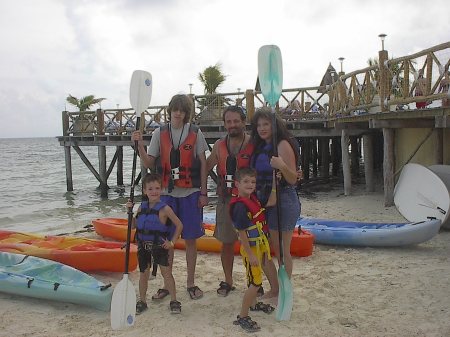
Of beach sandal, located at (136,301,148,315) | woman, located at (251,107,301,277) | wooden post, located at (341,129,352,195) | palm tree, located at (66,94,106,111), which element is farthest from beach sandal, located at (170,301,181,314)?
palm tree, located at (66,94,106,111)

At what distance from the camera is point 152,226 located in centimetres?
355

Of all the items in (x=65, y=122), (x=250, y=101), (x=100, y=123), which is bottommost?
(x=100, y=123)

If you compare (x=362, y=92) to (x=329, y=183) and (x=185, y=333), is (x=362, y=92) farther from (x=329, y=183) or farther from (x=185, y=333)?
(x=185, y=333)

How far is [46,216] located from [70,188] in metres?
5.01

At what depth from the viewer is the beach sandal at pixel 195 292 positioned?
3.97m

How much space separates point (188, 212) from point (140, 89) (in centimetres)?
128

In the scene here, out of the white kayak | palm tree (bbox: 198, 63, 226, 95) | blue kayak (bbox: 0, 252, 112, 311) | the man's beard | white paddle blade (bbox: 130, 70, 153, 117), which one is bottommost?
blue kayak (bbox: 0, 252, 112, 311)

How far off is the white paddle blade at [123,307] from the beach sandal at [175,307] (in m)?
0.33

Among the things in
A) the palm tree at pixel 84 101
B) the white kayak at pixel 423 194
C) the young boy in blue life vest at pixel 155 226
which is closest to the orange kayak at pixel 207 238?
the young boy in blue life vest at pixel 155 226

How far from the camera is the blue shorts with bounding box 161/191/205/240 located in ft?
12.4

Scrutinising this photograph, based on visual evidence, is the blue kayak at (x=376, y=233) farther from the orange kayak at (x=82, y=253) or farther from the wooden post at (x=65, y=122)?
the wooden post at (x=65, y=122)

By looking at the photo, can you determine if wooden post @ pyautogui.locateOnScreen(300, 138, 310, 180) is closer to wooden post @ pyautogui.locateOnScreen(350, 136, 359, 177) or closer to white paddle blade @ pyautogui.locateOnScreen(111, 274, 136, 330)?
wooden post @ pyautogui.locateOnScreen(350, 136, 359, 177)

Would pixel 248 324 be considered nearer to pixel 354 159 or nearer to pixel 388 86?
pixel 388 86

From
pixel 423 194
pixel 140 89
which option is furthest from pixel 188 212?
pixel 423 194
